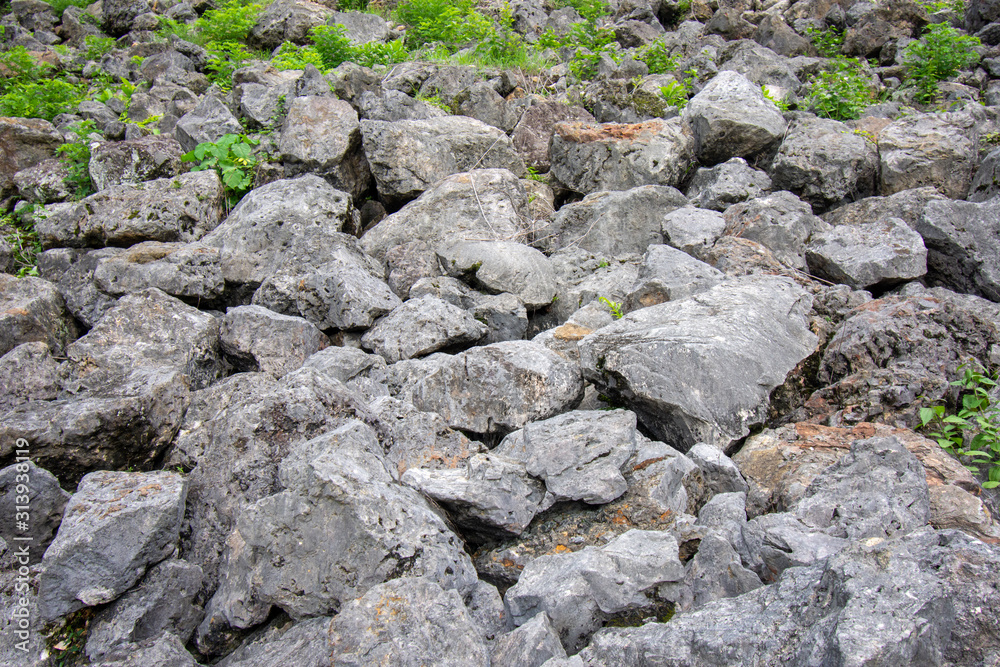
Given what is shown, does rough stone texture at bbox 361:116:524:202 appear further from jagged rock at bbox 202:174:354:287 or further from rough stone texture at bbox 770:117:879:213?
rough stone texture at bbox 770:117:879:213

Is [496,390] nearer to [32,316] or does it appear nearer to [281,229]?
[281,229]

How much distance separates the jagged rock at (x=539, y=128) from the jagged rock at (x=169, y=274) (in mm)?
4497

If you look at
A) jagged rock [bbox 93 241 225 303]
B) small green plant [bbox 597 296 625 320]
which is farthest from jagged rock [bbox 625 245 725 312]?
jagged rock [bbox 93 241 225 303]

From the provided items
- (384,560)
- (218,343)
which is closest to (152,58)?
(218,343)

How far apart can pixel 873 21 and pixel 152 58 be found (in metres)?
14.0

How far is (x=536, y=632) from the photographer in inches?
113

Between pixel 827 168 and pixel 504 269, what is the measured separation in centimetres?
408

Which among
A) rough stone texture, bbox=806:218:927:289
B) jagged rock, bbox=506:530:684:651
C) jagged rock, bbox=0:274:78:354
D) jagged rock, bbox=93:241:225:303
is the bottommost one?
jagged rock, bbox=0:274:78:354

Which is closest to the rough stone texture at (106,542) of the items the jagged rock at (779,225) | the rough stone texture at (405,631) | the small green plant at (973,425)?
the rough stone texture at (405,631)

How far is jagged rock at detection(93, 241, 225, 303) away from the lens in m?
6.41

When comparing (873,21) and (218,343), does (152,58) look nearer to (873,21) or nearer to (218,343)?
(218,343)

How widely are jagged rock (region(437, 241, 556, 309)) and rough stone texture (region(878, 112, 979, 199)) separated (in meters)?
4.36

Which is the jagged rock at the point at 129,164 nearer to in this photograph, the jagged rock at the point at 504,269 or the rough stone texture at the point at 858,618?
the jagged rock at the point at 504,269

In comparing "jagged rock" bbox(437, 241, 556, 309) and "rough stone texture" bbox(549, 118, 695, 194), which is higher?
"rough stone texture" bbox(549, 118, 695, 194)
